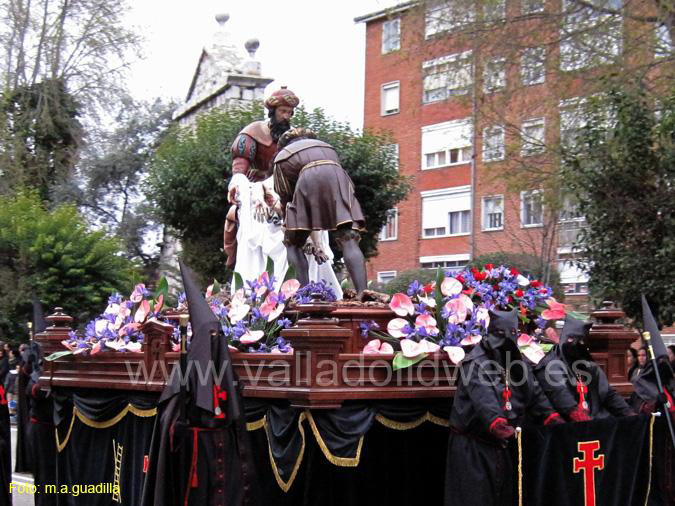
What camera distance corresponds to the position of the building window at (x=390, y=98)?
34844 millimetres

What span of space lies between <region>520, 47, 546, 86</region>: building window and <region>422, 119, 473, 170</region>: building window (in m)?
15.8

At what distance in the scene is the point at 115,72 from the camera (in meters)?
30.3

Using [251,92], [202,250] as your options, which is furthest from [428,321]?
[251,92]

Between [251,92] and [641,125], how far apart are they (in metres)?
15.3

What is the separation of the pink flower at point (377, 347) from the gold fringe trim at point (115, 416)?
71.0 inches

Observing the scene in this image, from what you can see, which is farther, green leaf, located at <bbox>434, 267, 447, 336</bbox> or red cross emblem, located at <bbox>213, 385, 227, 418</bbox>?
green leaf, located at <bbox>434, 267, 447, 336</bbox>

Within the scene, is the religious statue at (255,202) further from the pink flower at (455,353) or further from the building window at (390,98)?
the building window at (390,98)

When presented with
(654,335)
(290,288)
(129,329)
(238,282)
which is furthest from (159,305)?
(654,335)

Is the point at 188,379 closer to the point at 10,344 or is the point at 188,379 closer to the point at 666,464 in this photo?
the point at 666,464

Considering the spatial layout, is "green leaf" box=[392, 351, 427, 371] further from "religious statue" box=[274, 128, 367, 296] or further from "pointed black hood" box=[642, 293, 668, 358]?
"pointed black hood" box=[642, 293, 668, 358]

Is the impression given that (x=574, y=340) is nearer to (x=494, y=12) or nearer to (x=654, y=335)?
(x=654, y=335)

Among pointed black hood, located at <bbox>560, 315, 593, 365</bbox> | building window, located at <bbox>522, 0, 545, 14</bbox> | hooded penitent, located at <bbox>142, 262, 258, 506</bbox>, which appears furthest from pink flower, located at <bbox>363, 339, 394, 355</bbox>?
building window, located at <bbox>522, 0, 545, 14</bbox>

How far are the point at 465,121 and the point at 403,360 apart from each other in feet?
57.6

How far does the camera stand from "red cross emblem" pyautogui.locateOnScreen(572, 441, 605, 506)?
6.52 meters
